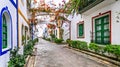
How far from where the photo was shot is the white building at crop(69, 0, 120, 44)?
9.83 meters

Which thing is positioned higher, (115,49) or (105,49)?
(115,49)

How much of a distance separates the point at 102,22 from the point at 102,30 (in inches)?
21.9

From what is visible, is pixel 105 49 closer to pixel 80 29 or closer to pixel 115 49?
pixel 115 49

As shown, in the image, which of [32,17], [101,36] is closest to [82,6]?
[101,36]

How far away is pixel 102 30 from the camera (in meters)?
11.8

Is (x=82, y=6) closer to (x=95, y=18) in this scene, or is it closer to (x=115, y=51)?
(x=95, y=18)

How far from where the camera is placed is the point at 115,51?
27.6ft

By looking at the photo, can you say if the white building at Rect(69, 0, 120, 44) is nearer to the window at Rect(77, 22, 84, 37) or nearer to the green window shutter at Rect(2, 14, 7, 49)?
the window at Rect(77, 22, 84, 37)

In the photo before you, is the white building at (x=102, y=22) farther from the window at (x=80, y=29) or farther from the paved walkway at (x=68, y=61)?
the paved walkway at (x=68, y=61)

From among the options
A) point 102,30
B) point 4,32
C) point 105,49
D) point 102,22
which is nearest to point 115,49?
point 105,49

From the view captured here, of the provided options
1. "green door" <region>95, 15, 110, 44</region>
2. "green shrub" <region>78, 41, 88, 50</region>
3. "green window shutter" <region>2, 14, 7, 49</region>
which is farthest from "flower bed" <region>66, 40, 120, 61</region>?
"green window shutter" <region>2, 14, 7, 49</region>

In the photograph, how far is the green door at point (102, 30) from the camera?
36.7 ft

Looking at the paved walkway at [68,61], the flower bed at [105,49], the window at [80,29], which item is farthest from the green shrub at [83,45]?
the paved walkway at [68,61]

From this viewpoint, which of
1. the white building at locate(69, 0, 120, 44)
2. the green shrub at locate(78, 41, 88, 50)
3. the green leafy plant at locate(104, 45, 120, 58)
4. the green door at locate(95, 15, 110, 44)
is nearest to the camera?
the green leafy plant at locate(104, 45, 120, 58)
